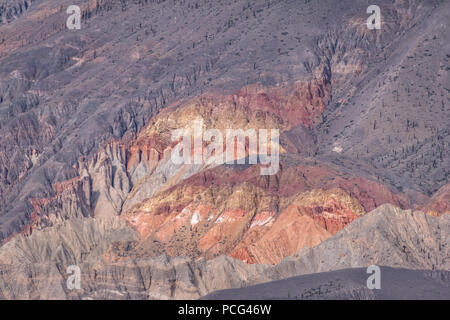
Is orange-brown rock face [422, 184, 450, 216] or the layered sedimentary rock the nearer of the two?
the layered sedimentary rock

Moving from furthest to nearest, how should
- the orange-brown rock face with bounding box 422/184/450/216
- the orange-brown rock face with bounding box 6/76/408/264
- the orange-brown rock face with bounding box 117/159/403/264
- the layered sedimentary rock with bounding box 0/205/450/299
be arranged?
the orange-brown rock face with bounding box 6/76/408/264, the orange-brown rock face with bounding box 117/159/403/264, the orange-brown rock face with bounding box 422/184/450/216, the layered sedimentary rock with bounding box 0/205/450/299

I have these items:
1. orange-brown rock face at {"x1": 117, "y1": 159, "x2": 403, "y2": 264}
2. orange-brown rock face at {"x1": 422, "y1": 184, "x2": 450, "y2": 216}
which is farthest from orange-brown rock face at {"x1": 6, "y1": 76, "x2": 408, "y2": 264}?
orange-brown rock face at {"x1": 422, "y1": 184, "x2": 450, "y2": 216}

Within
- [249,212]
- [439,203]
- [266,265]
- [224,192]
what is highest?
[224,192]

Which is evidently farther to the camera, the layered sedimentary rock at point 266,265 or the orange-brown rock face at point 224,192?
the orange-brown rock face at point 224,192

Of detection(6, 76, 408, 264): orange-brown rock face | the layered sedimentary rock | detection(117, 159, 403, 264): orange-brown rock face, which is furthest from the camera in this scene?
detection(6, 76, 408, 264): orange-brown rock face

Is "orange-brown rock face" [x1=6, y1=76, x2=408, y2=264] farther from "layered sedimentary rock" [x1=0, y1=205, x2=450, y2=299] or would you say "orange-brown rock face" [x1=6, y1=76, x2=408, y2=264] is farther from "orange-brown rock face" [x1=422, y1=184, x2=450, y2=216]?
"layered sedimentary rock" [x1=0, y1=205, x2=450, y2=299]

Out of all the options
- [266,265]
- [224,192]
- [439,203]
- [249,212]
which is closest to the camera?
[266,265]

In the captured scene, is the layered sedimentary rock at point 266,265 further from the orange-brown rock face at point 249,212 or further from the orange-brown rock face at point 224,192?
the orange-brown rock face at point 249,212

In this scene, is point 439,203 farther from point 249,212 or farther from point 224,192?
point 224,192

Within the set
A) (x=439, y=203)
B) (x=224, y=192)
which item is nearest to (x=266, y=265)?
(x=224, y=192)

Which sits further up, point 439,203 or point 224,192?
point 224,192

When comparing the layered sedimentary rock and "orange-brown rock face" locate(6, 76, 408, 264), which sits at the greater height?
"orange-brown rock face" locate(6, 76, 408, 264)

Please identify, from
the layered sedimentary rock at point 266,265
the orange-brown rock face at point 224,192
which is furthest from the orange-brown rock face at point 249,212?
the layered sedimentary rock at point 266,265
